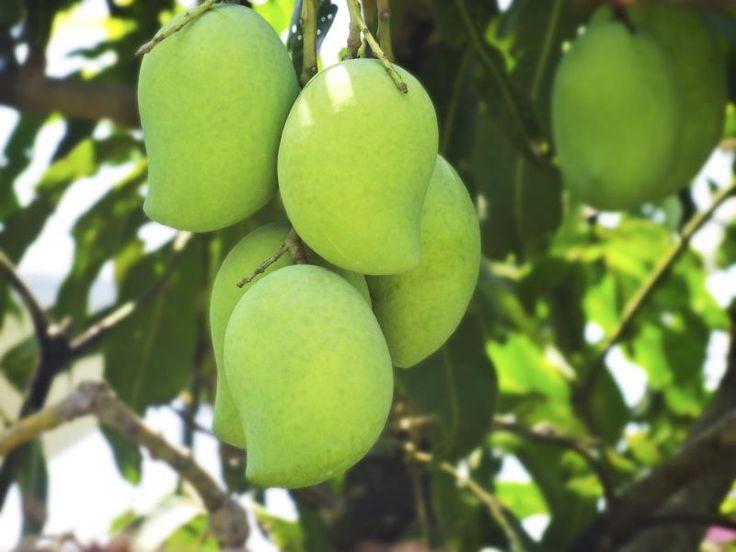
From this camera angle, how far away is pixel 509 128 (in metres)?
1.17

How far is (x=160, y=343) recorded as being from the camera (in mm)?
1528

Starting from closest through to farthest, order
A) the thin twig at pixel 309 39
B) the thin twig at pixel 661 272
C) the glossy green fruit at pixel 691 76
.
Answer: the thin twig at pixel 309 39 < the glossy green fruit at pixel 691 76 < the thin twig at pixel 661 272

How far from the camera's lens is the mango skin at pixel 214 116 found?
0.63 m

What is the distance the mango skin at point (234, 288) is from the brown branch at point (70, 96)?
2.68 feet

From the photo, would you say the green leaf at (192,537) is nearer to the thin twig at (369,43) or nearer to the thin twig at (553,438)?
the thin twig at (553,438)

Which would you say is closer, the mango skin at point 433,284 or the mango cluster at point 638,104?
the mango skin at point 433,284

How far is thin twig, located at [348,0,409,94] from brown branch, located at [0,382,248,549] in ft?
1.63

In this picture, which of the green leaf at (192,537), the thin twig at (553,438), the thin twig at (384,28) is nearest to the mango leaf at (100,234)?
the green leaf at (192,537)

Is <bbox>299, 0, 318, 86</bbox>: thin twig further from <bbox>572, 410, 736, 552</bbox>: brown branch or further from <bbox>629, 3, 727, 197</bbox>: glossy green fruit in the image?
<bbox>572, 410, 736, 552</bbox>: brown branch

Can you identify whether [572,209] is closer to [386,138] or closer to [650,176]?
[650,176]

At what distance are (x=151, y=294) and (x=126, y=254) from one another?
0.66 feet

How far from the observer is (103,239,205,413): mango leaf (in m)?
1.51

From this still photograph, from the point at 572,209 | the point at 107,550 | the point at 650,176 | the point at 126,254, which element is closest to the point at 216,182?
the point at 107,550

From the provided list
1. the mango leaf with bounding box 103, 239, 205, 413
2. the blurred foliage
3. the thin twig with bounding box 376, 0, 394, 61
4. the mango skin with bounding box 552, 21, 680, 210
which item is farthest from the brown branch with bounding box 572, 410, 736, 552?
the thin twig with bounding box 376, 0, 394, 61
